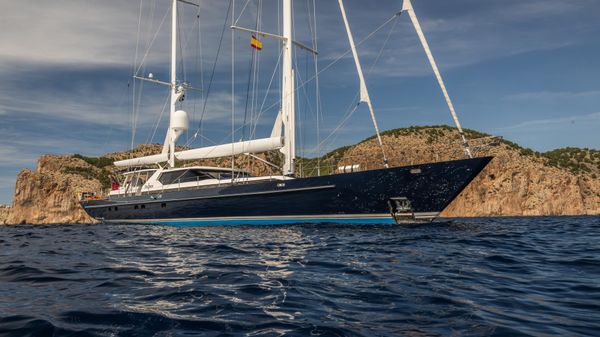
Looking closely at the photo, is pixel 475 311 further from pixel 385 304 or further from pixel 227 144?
pixel 227 144

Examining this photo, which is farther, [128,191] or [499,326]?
[128,191]

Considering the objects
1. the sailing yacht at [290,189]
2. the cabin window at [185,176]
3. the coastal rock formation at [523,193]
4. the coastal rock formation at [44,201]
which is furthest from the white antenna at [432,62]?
the coastal rock formation at [44,201]

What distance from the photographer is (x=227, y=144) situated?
68.4ft

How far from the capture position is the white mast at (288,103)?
62.5 feet

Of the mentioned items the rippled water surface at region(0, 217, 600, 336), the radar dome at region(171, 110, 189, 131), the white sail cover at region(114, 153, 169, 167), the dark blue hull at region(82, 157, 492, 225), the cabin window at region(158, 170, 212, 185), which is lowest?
the rippled water surface at region(0, 217, 600, 336)

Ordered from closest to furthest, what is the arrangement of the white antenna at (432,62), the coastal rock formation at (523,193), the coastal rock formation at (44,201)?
1. the white antenna at (432,62)
2. the coastal rock formation at (523,193)
3. the coastal rock formation at (44,201)

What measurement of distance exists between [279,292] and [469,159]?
12885 millimetres

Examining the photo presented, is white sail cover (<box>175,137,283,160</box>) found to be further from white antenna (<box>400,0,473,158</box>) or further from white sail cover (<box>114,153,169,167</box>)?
white antenna (<box>400,0,473,158</box>)

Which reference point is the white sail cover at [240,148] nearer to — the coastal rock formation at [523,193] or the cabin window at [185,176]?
the cabin window at [185,176]

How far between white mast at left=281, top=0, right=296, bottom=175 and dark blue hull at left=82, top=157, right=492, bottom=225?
71.8 inches

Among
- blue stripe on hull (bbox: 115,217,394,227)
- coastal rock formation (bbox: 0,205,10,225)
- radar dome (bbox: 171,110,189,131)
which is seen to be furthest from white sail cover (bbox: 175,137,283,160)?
coastal rock formation (bbox: 0,205,10,225)

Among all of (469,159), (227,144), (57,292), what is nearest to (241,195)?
(227,144)

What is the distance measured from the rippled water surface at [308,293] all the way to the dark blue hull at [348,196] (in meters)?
7.12

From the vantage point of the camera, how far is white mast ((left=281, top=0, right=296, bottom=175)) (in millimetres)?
19062
